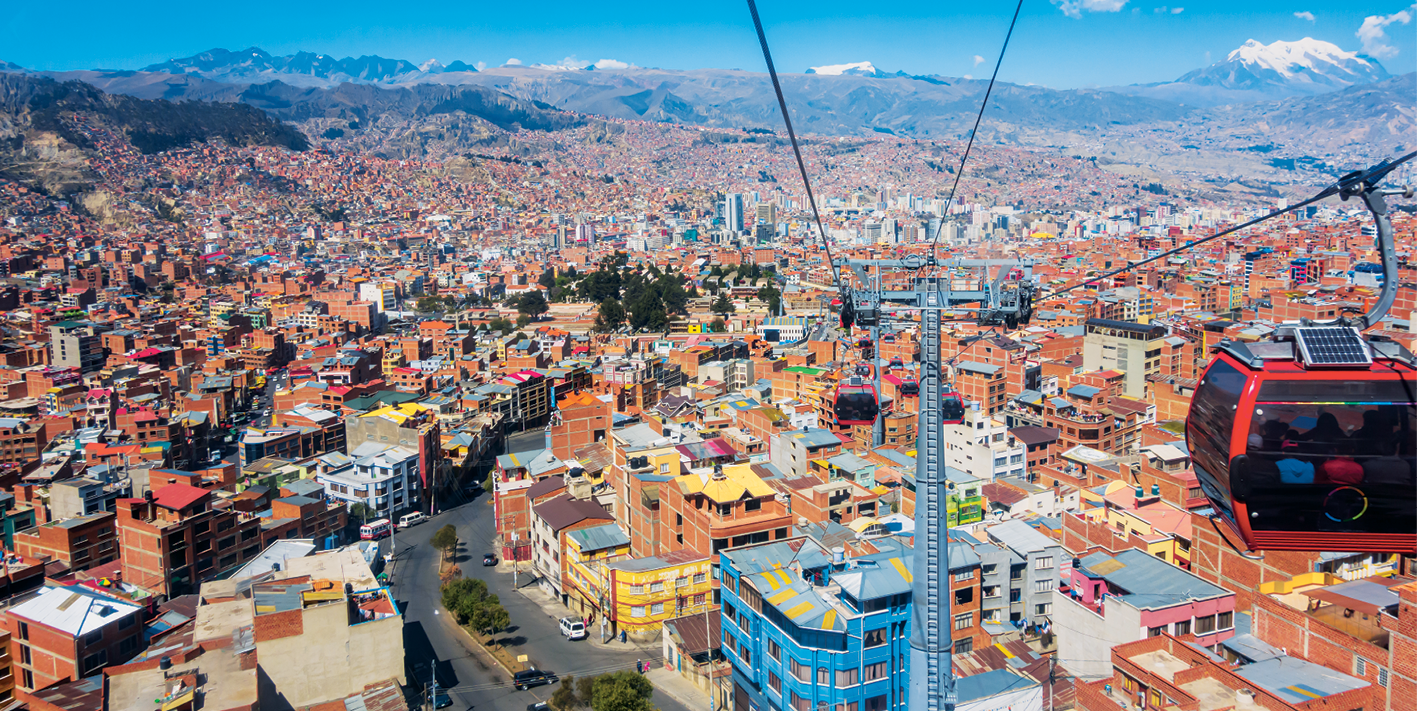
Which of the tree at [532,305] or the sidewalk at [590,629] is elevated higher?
the tree at [532,305]

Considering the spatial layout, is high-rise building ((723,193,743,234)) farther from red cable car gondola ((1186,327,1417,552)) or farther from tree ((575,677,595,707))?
red cable car gondola ((1186,327,1417,552))

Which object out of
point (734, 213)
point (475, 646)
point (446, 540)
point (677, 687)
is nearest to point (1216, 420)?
point (677, 687)

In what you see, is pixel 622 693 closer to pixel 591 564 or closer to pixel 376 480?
pixel 591 564

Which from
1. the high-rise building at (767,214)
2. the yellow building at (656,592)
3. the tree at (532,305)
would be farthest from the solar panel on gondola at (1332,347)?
the high-rise building at (767,214)

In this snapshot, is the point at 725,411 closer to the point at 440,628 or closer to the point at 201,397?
the point at 440,628

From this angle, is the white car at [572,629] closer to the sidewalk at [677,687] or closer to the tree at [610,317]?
the sidewalk at [677,687]

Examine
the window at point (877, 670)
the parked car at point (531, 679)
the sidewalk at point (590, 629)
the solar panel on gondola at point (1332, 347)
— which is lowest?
the parked car at point (531, 679)

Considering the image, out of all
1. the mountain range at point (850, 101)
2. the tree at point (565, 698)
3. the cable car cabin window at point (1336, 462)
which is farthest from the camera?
the mountain range at point (850, 101)
